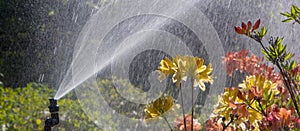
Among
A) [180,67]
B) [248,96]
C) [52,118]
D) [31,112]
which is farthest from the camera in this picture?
[31,112]

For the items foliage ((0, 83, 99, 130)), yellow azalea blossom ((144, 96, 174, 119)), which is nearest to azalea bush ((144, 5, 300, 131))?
yellow azalea blossom ((144, 96, 174, 119))

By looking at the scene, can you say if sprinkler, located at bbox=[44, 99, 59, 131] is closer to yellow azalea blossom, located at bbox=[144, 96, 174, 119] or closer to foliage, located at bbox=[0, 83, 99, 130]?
yellow azalea blossom, located at bbox=[144, 96, 174, 119]

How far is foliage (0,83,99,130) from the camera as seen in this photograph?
3.22 meters

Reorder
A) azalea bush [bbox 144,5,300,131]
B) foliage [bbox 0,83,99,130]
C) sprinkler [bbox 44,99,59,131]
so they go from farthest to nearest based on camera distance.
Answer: foliage [bbox 0,83,99,130], sprinkler [bbox 44,99,59,131], azalea bush [bbox 144,5,300,131]

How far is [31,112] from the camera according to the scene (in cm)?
340

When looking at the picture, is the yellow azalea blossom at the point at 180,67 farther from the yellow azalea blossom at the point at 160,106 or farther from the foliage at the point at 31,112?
the foliage at the point at 31,112

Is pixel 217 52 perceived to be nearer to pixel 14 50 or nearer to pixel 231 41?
pixel 231 41

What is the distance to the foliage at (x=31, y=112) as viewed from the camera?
10.6 feet

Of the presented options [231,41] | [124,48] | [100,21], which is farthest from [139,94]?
[231,41]

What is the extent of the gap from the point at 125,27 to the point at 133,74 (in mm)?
1372

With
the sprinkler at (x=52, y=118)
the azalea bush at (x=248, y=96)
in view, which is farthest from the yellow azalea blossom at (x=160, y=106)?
the sprinkler at (x=52, y=118)

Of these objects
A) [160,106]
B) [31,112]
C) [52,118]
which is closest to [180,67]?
[160,106]

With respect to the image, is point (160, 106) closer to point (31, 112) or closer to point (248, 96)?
point (248, 96)

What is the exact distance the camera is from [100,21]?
4.54 m
